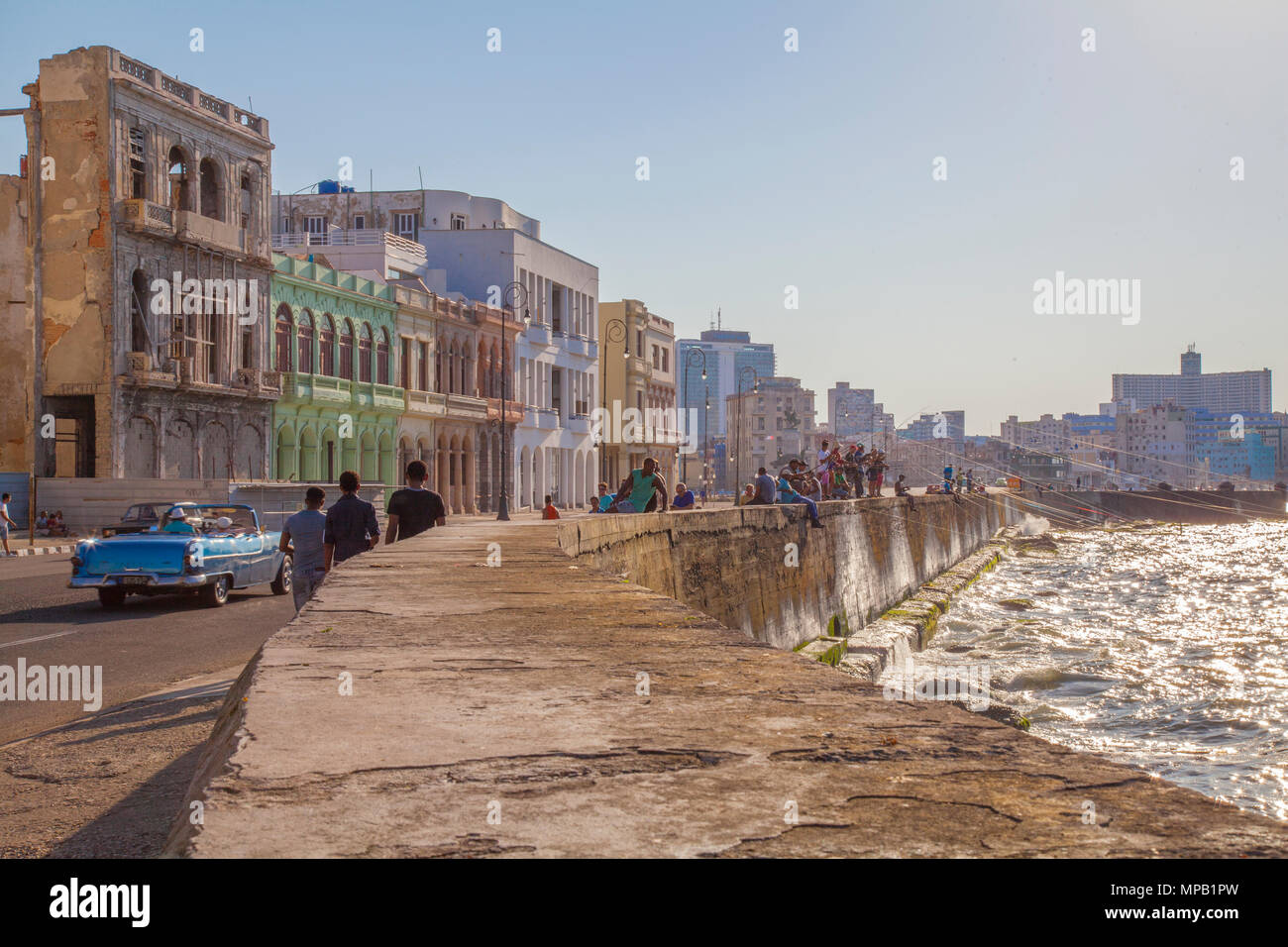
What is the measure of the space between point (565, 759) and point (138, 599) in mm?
16206

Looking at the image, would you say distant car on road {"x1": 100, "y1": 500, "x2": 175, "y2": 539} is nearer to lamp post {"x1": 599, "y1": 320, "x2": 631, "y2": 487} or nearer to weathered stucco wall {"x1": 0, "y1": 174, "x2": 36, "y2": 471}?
weathered stucco wall {"x1": 0, "y1": 174, "x2": 36, "y2": 471}

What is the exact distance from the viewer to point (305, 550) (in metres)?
11.1

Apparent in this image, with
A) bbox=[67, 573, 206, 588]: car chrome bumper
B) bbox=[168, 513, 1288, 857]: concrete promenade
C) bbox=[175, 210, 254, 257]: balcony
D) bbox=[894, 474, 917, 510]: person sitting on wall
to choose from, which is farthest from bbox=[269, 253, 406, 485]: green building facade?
bbox=[168, 513, 1288, 857]: concrete promenade

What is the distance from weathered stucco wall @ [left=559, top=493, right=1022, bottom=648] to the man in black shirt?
1381 mm

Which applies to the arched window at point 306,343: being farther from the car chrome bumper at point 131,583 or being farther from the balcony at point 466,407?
the car chrome bumper at point 131,583

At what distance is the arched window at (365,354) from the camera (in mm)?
45750

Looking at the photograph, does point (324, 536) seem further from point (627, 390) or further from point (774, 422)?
point (774, 422)

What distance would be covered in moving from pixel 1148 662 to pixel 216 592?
17968mm

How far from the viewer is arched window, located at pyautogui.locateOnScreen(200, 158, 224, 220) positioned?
39.6m

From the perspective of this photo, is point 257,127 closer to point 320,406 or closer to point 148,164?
point 148,164

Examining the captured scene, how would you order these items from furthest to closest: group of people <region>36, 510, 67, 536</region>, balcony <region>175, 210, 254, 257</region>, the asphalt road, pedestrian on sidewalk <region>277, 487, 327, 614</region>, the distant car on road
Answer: balcony <region>175, 210, 254, 257</region>, group of people <region>36, 510, 67, 536</region>, the distant car on road, pedestrian on sidewalk <region>277, 487, 327, 614</region>, the asphalt road

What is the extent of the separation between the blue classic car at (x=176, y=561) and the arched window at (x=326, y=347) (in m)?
25.6

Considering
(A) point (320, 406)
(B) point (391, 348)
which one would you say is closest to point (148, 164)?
(A) point (320, 406)
